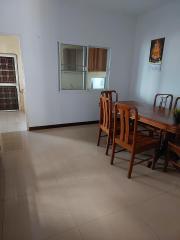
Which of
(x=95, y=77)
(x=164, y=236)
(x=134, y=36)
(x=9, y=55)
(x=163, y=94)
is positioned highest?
(x=134, y=36)

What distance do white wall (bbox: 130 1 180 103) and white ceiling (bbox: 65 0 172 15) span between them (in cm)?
18

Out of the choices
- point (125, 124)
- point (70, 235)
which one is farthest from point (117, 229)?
point (125, 124)

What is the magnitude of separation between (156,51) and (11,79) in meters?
4.56

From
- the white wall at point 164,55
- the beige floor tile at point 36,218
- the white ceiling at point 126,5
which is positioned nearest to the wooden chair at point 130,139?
the beige floor tile at point 36,218

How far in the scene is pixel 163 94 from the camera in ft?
11.1

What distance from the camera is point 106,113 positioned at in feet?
9.02

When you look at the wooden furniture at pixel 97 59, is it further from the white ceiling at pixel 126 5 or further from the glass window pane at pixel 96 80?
the white ceiling at pixel 126 5

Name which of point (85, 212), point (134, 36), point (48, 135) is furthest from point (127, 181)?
point (134, 36)

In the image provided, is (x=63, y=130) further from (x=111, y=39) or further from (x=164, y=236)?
(x=164, y=236)

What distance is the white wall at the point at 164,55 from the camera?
3.23 m

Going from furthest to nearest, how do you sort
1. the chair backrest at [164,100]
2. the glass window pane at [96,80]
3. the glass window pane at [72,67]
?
the glass window pane at [96,80]
the glass window pane at [72,67]
the chair backrest at [164,100]

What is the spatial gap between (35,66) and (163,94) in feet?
8.85

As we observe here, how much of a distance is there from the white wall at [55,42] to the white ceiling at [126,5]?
19 centimetres

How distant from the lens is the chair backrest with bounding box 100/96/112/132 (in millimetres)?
2614
